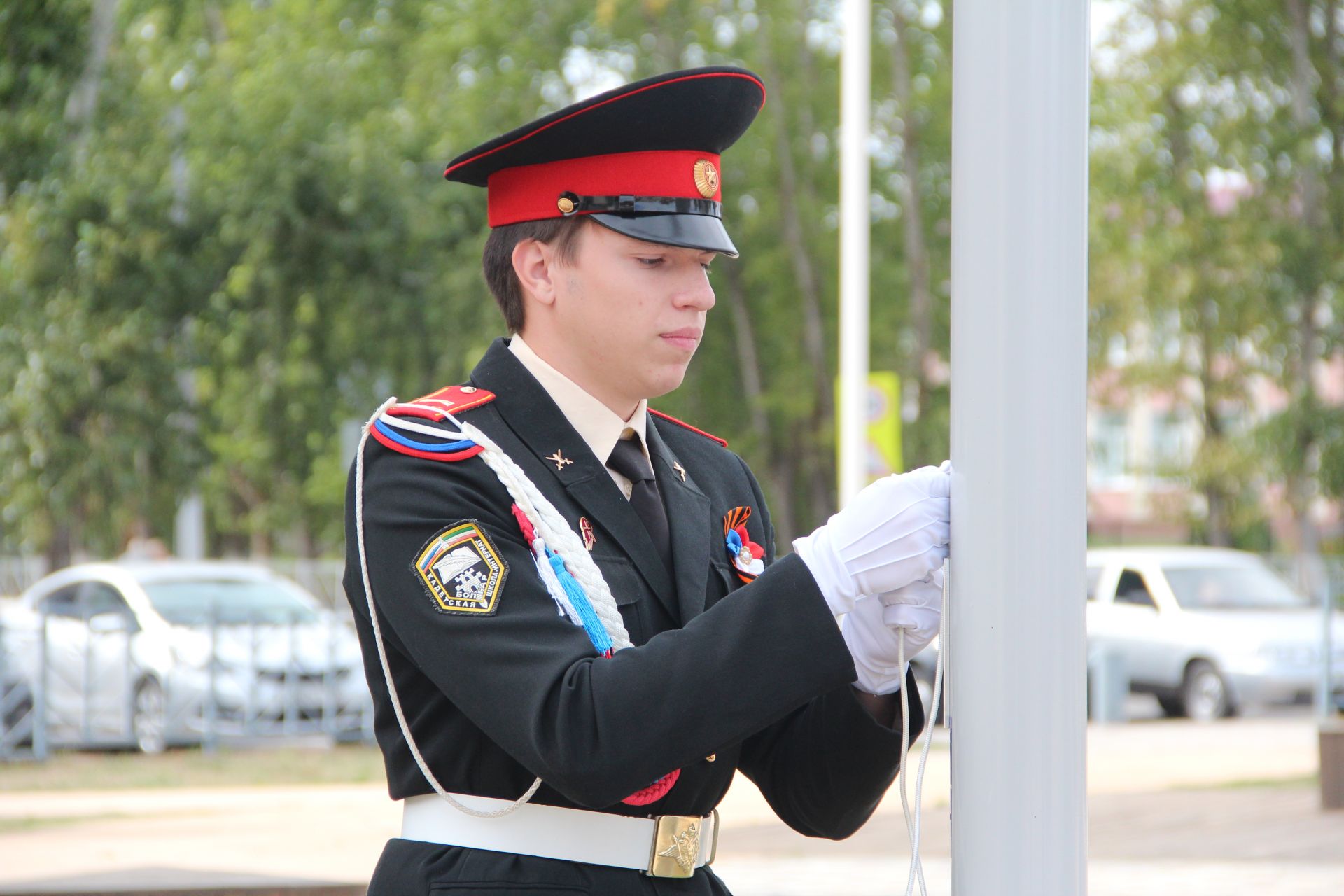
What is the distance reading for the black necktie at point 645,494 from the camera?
209cm

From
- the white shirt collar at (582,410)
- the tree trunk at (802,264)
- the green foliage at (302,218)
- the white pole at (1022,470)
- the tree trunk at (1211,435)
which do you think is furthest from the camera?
the tree trunk at (802,264)

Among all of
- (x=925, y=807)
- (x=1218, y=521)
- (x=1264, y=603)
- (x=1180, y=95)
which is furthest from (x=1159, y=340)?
(x=925, y=807)

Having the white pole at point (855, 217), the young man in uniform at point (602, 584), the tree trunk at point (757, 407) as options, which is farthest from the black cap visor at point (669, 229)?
the tree trunk at point (757, 407)

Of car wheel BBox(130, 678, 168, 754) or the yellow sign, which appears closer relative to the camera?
car wheel BBox(130, 678, 168, 754)

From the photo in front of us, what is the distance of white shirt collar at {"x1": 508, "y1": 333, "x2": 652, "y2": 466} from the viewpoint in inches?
81.7

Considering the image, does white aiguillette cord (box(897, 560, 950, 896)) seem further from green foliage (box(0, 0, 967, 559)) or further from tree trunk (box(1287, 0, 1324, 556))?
tree trunk (box(1287, 0, 1324, 556))

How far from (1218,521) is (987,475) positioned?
82.5 ft

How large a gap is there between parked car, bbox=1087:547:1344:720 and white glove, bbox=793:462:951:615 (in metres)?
13.3

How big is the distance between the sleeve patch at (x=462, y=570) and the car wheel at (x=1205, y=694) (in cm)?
1402

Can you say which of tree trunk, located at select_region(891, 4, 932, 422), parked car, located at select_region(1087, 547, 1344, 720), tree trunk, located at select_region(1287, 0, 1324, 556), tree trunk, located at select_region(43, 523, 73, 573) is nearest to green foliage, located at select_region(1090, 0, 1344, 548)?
tree trunk, located at select_region(1287, 0, 1324, 556)

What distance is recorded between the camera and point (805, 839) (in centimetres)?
829

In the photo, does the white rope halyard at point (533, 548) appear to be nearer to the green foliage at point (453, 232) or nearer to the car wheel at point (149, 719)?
the green foliage at point (453, 232)

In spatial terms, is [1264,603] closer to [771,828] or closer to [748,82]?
[771,828]

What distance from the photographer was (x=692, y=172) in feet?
6.72
